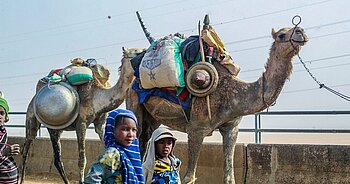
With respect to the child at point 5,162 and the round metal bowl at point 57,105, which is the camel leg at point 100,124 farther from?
the child at point 5,162

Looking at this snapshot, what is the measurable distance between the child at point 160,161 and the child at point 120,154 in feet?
2.38

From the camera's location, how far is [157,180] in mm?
4531

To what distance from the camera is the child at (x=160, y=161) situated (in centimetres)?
444

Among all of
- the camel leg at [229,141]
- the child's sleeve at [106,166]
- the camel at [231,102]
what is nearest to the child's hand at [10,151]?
the child's sleeve at [106,166]

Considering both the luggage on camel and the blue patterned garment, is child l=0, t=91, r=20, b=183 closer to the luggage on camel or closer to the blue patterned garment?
the blue patterned garment

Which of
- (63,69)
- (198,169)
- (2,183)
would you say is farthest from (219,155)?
(2,183)

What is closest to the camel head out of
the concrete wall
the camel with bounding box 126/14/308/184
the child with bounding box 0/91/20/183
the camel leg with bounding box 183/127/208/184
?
the camel with bounding box 126/14/308/184

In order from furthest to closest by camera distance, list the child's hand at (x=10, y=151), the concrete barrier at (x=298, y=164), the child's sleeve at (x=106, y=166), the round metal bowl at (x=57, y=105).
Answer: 1. the round metal bowl at (x=57, y=105)
2. the concrete barrier at (x=298, y=164)
3. the child's hand at (x=10, y=151)
4. the child's sleeve at (x=106, y=166)

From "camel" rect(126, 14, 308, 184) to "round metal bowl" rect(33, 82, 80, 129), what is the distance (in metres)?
2.23

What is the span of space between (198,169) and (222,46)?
256cm

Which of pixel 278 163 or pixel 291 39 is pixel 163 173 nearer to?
pixel 291 39

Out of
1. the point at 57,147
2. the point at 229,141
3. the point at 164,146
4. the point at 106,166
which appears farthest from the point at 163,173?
the point at 57,147

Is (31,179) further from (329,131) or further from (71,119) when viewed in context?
(329,131)

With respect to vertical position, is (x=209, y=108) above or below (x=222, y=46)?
below
